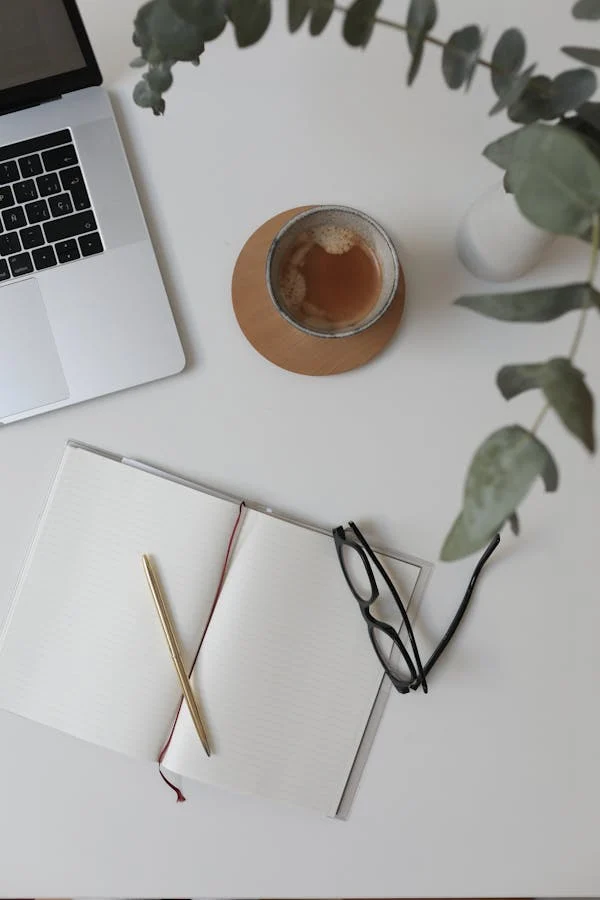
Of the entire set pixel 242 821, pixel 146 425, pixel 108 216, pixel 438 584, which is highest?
pixel 108 216

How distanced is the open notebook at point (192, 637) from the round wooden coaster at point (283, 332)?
0.45 ft

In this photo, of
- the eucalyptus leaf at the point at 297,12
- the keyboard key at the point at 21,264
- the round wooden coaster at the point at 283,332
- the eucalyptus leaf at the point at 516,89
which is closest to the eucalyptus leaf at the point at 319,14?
the eucalyptus leaf at the point at 297,12

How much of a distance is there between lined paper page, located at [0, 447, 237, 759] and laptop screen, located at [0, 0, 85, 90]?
12.2 inches

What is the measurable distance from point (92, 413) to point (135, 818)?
14.1 inches

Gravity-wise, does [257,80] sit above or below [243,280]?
above

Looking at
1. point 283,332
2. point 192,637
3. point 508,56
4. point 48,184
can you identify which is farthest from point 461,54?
point 192,637

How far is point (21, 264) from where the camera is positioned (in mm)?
663

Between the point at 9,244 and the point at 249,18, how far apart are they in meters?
0.33

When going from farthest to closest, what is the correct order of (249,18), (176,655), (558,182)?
(176,655), (249,18), (558,182)

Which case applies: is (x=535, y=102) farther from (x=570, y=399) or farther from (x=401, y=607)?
(x=401, y=607)

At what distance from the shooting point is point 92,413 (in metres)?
0.68

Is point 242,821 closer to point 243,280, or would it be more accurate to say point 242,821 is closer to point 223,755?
point 223,755

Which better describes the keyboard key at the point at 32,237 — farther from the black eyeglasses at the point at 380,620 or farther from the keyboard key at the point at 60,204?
the black eyeglasses at the point at 380,620

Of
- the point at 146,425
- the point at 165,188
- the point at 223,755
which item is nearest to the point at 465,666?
the point at 223,755
